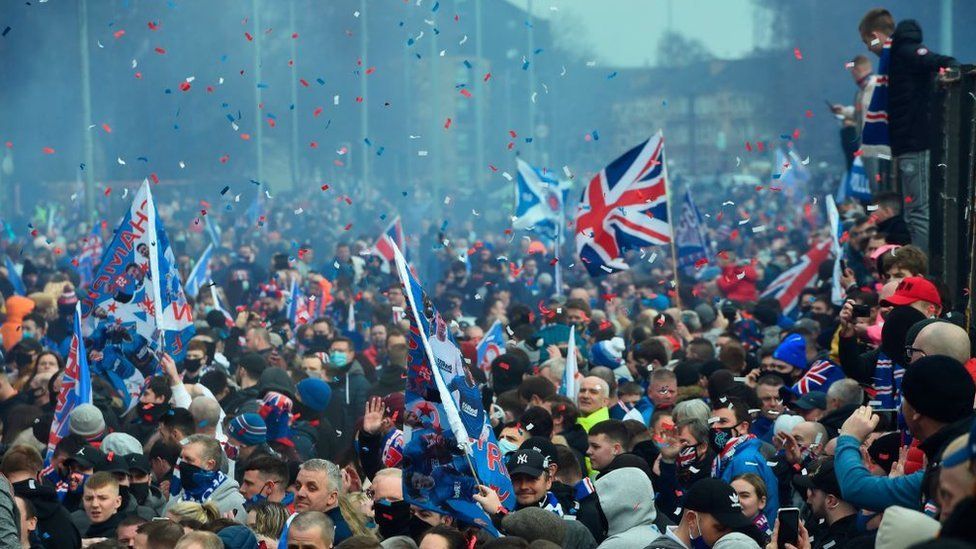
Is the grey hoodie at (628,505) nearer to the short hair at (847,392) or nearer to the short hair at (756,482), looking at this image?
the short hair at (756,482)

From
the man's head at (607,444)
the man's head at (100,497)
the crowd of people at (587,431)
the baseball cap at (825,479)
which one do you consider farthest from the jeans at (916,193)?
the man's head at (100,497)

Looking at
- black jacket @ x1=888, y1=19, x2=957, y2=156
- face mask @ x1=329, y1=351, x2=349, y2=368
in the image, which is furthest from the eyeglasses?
face mask @ x1=329, y1=351, x2=349, y2=368

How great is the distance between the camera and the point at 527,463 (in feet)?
23.3

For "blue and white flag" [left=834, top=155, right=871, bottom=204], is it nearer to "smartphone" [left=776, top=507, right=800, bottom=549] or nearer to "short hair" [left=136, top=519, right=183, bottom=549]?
"smartphone" [left=776, top=507, right=800, bottom=549]

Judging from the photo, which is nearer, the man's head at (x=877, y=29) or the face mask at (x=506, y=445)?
the face mask at (x=506, y=445)

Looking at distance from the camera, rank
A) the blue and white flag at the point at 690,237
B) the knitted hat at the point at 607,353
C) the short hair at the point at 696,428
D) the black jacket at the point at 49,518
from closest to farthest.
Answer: the black jacket at the point at 49,518 → the short hair at the point at 696,428 → the knitted hat at the point at 607,353 → the blue and white flag at the point at 690,237

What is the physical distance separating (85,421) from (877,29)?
6432mm

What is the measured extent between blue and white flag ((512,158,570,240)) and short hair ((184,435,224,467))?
549 inches

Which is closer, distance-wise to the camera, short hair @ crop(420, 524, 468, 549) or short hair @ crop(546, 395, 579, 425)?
short hair @ crop(420, 524, 468, 549)

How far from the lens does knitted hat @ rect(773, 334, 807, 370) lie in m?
10.2

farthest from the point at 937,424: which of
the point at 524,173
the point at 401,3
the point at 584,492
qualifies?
the point at 401,3

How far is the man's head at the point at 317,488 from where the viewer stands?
7.20 metres

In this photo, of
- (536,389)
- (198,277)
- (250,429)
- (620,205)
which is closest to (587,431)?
(536,389)

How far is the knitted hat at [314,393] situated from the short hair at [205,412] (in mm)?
950
